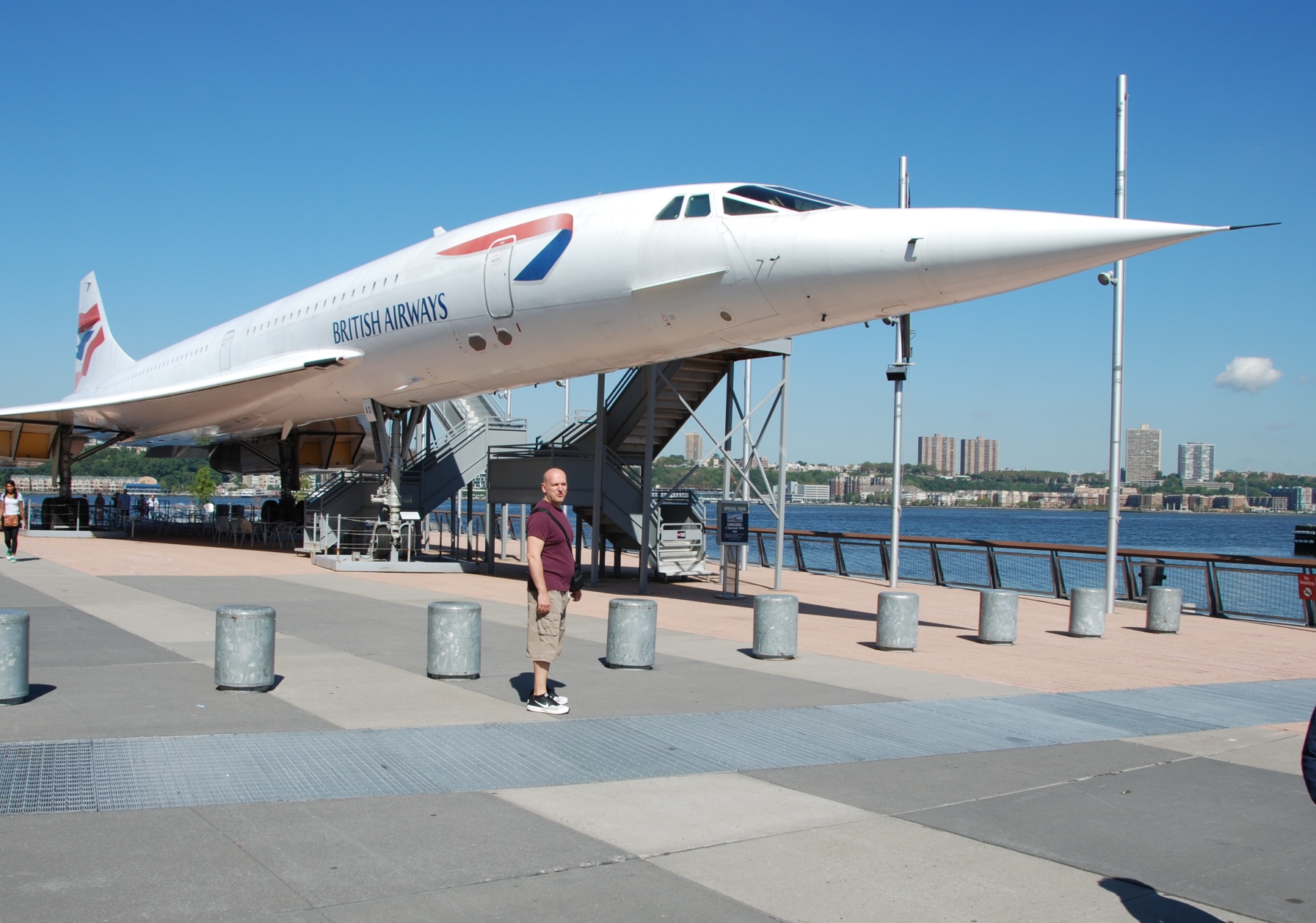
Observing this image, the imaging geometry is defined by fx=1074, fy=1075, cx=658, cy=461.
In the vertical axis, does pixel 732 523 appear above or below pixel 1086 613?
above

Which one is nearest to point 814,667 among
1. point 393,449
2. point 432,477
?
point 393,449

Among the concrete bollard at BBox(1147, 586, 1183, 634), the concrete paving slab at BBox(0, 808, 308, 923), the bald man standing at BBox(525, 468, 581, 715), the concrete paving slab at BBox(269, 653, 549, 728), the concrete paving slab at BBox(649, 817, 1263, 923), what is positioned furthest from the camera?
the concrete bollard at BBox(1147, 586, 1183, 634)

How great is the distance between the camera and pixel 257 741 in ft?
19.7

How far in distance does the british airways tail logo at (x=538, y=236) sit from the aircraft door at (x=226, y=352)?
9.78 m

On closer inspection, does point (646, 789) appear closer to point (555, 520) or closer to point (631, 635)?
point (555, 520)

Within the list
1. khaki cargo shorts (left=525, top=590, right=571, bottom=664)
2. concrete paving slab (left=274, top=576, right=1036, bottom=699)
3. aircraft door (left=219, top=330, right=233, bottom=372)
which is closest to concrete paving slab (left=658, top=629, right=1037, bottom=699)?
concrete paving slab (left=274, top=576, right=1036, bottom=699)

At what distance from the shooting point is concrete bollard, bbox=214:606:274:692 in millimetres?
7293

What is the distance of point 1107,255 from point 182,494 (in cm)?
19960

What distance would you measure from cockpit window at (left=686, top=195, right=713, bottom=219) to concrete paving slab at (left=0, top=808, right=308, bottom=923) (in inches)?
352

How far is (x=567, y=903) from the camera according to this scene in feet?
12.6

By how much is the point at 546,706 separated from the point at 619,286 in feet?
22.2

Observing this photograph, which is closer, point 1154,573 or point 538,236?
point 538,236

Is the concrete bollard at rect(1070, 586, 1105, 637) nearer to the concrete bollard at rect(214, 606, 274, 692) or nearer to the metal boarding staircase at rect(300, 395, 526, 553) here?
the concrete bollard at rect(214, 606, 274, 692)

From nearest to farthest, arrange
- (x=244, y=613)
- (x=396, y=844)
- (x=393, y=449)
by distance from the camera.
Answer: (x=396, y=844), (x=244, y=613), (x=393, y=449)
